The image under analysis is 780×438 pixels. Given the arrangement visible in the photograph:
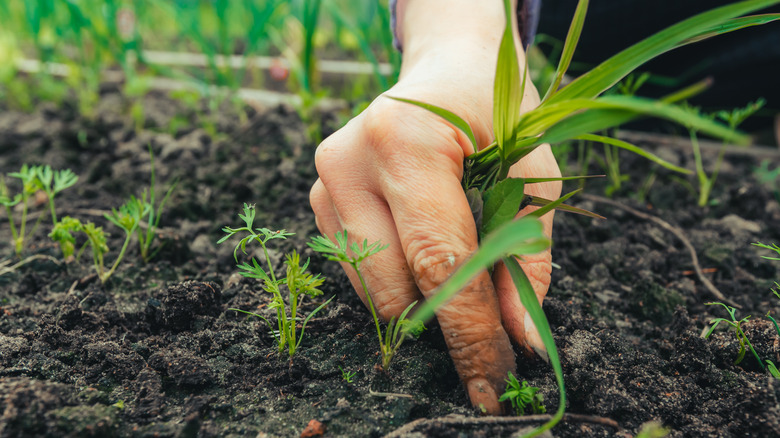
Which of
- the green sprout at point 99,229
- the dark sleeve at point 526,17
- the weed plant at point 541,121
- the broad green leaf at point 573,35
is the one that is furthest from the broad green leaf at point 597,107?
the green sprout at point 99,229

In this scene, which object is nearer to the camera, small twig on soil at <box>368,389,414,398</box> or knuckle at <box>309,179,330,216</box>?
small twig on soil at <box>368,389,414,398</box>

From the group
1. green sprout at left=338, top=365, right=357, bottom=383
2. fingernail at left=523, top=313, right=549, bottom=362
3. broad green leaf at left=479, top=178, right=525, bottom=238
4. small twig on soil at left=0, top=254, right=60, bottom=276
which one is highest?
broad green leaf at left=479, top=178, right=525, bottom=238

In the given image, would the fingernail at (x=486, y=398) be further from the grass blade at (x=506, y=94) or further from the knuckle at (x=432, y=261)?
the grass blade at (x=506, y=94)

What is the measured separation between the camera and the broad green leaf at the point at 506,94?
88 cm

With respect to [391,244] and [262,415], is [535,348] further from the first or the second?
[262,415]

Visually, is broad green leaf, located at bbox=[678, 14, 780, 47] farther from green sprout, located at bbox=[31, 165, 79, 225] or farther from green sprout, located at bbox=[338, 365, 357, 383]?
green sprout, located at bbox=[31, 165, 79, 225]

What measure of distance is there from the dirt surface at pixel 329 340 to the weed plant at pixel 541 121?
30cm

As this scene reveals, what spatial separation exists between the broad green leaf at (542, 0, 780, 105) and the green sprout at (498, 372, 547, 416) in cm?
56

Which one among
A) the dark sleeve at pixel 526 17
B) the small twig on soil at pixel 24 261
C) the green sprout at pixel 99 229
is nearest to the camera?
the green sprout at pixel 99 229

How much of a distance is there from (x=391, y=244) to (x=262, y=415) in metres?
0.46

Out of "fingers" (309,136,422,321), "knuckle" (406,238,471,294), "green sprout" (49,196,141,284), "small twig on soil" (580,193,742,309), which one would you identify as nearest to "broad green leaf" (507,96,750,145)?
"knuckle" (406,238,471,294)

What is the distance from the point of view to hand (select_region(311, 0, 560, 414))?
1.07m

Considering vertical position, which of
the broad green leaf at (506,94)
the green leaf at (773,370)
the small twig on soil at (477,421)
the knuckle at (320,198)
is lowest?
the small twig on soil at (477,421)

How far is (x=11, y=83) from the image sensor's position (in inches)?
131
